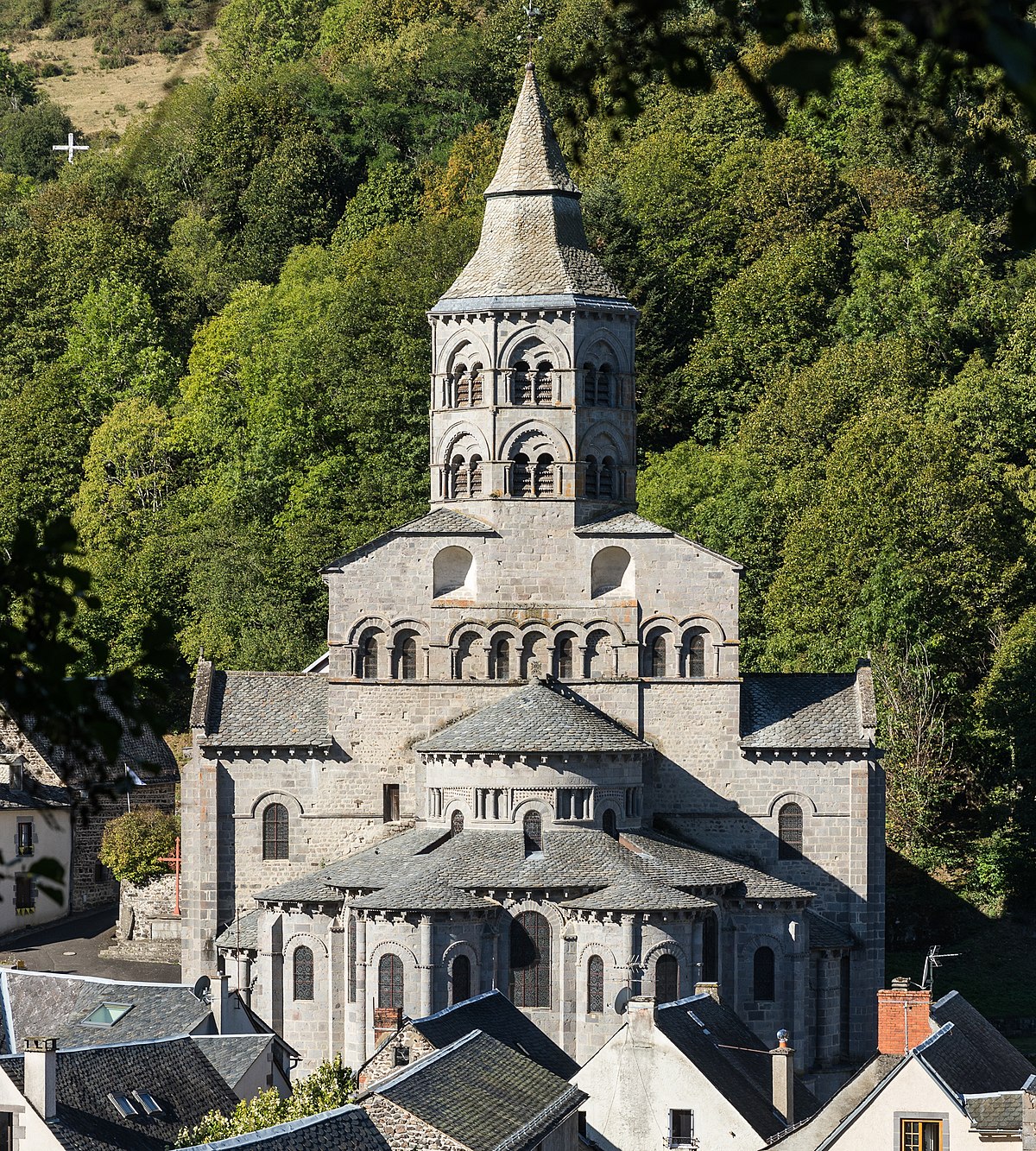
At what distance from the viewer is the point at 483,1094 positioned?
38531 millimetres

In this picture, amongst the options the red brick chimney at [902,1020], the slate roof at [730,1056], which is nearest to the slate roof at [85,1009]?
the slate roof at [730,1056]

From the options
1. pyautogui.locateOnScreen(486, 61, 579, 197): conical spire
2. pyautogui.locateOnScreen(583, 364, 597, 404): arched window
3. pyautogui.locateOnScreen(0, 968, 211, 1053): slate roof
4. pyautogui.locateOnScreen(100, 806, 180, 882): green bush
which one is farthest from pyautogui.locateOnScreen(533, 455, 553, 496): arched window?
pyautogui.locateOnScreen(0, 968, 211, 1053): slate roof

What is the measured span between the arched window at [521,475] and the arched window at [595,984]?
11943 mm

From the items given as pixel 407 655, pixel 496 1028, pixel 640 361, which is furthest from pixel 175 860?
pixel 640 361

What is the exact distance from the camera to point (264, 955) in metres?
57.2

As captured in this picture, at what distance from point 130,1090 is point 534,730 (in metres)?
19.1

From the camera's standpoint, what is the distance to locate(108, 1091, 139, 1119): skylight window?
126 ft

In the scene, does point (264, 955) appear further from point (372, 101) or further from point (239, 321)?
point (372, 101)

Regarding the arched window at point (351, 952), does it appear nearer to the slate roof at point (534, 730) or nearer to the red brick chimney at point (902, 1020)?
Answer: the slate roof at point (534, 730)

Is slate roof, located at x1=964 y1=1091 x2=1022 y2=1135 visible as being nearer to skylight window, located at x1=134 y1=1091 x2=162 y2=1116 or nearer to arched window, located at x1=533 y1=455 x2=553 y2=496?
skylight window, located at x1=134 y1=1091 x2=162 y2=1116

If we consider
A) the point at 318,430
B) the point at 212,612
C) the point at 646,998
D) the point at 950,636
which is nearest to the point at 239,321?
the point at 318,430

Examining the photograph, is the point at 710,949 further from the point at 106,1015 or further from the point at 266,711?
the point at 106,1015

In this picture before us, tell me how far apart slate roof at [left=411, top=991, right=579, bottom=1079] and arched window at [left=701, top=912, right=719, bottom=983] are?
643 cm

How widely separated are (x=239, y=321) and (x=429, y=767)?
4001 centimetres
